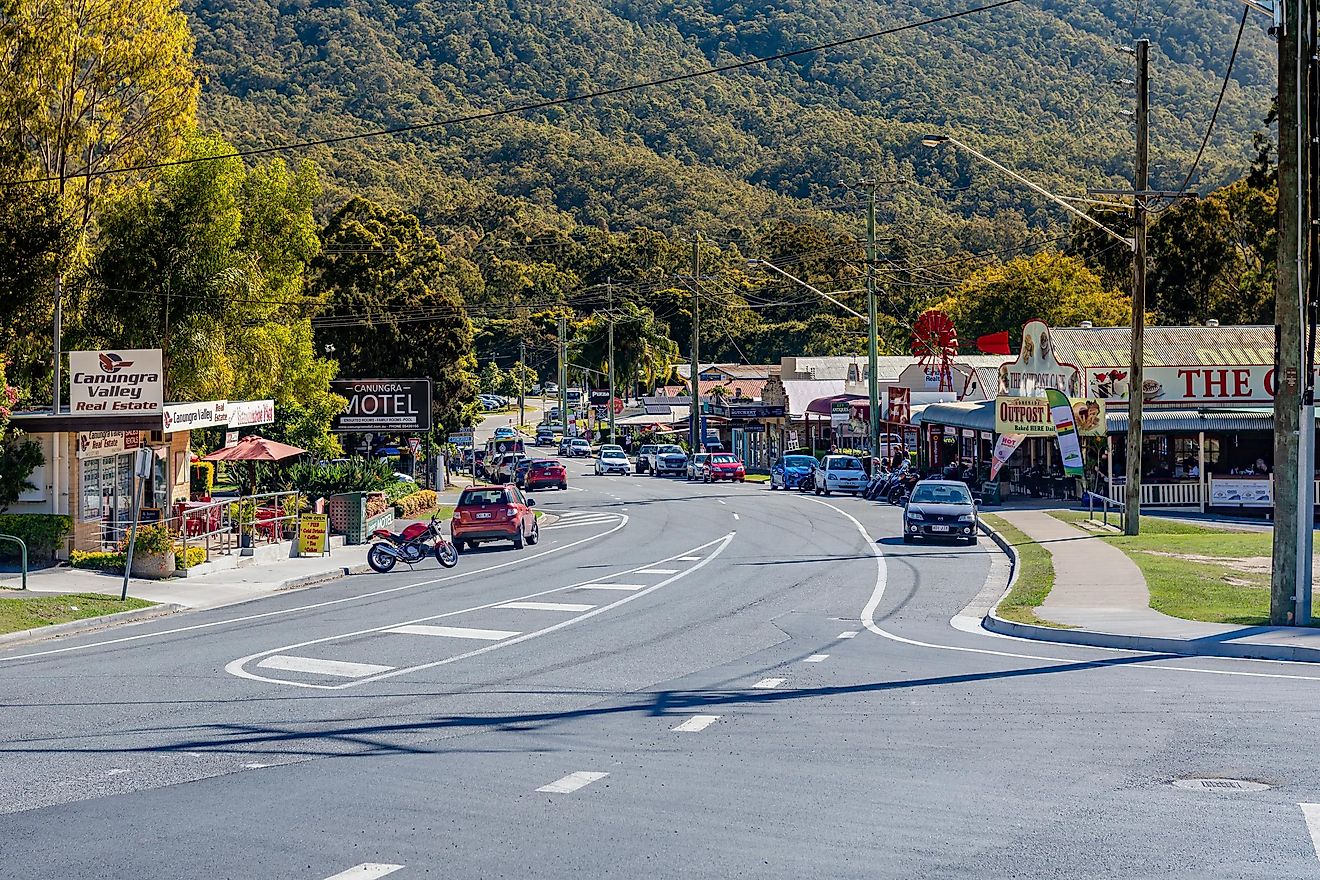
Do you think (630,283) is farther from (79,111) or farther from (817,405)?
(79,111)

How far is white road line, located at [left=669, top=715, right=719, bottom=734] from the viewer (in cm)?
1252

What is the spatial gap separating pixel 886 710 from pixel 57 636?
1385 centimetres

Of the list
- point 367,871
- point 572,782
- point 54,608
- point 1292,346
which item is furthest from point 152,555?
point 367,871

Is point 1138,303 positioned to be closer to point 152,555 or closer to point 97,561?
point 152,555

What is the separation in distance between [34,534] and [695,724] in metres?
21.0

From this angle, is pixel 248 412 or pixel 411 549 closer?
pixel 411 549

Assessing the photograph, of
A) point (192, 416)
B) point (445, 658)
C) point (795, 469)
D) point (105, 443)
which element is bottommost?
point (445, 658)

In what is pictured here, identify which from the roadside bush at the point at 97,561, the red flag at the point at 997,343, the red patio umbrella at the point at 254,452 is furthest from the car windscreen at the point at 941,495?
the red flag at the point at 997,343

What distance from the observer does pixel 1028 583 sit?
Result: 25234 millimetres

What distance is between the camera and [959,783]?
1012 centimetres

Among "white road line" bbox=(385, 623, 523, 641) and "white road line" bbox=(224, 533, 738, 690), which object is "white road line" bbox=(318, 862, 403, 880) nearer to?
"white road line" bbox=(224, 533, 738, 690)

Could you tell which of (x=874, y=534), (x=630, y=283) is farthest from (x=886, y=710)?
(x=630, y=283)

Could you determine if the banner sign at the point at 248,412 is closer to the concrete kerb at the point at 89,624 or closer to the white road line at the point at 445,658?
the concrete kerb at the point at 89,624

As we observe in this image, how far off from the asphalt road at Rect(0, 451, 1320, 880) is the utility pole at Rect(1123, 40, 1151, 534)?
14812mm
